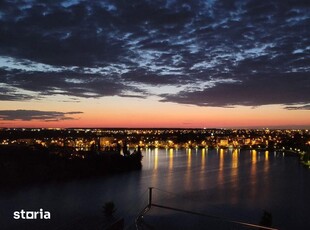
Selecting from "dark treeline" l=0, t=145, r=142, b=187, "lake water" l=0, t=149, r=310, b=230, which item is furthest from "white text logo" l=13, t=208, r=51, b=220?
"dark treeline" l=0, t=145, r=142, b=187

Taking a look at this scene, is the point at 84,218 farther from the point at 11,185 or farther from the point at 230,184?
the point at 230,184

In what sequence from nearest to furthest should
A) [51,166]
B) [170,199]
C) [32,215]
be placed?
[32,215]
[170,199]
[51,166]

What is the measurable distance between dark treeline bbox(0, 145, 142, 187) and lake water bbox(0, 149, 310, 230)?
4.61 feet

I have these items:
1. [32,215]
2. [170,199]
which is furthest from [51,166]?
[32,215]

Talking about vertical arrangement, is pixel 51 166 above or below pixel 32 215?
above

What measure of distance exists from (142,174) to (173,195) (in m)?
7.44

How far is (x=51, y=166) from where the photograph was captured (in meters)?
19.6

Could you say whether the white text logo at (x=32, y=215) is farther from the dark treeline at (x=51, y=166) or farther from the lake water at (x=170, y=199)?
the dark treeline at (x=51, y=166)

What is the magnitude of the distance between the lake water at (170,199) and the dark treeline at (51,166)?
1.41 m

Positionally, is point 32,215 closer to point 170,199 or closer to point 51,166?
point 170,199

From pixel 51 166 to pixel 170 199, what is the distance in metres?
8.50

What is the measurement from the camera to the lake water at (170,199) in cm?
1016

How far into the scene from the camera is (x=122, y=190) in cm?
1581

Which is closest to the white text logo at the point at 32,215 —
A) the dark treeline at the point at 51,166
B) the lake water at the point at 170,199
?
the lake water at the point at 170,199
